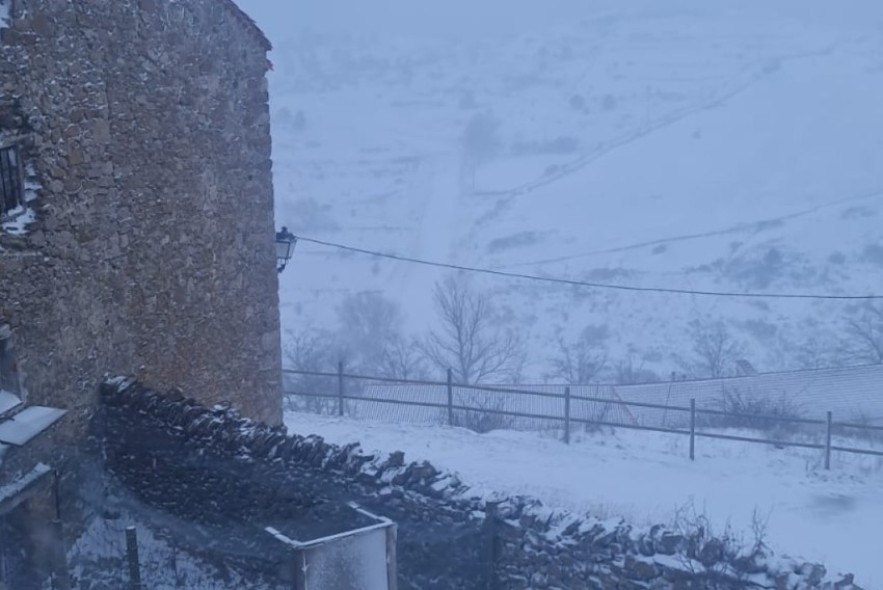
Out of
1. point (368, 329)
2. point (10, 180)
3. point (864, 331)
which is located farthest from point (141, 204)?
point (368, 329)

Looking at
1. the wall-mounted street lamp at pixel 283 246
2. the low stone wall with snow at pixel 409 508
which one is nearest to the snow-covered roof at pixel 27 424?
the low stone wall with snow at pixel 409 508

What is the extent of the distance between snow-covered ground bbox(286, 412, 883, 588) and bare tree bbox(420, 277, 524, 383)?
1197 centimetres

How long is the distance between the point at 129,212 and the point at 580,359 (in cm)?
3304

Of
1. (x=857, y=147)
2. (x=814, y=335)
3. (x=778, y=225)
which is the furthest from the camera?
(x=857, y=147)

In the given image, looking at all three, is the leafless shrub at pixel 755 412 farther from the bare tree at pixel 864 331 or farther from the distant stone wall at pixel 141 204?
the bare tree at pixel 864 331

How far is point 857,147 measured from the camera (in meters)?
74.2

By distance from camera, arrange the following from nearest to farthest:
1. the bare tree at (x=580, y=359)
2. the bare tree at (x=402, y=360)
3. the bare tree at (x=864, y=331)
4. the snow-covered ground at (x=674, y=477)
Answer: the snow-covered ground at (x=674, y=477), the bare tree at (x=402, y=360), the bare tree at (x=580, y=359), the bare tree at (x=864, y=331)

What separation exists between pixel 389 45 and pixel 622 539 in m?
146

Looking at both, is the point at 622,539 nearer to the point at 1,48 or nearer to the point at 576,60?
the point at 1,48

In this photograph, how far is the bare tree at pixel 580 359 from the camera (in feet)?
121

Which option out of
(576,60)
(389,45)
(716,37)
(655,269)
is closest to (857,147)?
(655,269)

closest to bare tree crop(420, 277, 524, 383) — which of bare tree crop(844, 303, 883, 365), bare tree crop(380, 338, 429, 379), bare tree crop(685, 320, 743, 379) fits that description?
bare tree crop(380, 338, 429, 379)

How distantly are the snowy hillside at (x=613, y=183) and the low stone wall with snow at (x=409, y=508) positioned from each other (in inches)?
1323

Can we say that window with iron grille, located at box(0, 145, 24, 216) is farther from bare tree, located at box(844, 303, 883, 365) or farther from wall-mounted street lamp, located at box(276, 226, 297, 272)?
bare tree, located at box(844, 303, 883, 365)
